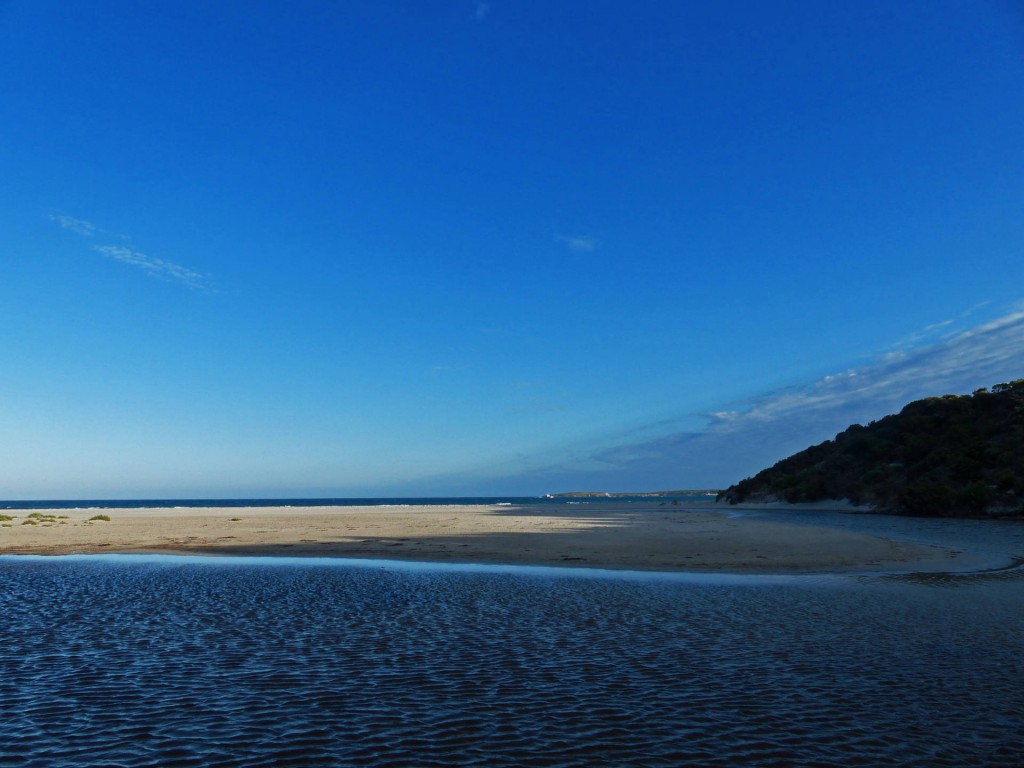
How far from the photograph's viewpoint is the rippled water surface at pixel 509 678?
8.27 metres

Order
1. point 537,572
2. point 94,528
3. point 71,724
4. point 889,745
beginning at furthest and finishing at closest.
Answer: point 94,528 → point 537,572 → point 71,724 → point 889,745

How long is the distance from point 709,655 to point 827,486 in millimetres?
91288

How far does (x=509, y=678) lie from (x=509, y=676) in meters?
0.12

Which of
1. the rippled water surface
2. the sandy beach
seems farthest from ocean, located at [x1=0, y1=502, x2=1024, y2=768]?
the sandy beach

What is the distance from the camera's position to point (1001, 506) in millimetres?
64688

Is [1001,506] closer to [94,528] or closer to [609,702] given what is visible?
[609,702]

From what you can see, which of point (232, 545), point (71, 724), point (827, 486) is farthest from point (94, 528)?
point (827, 486)

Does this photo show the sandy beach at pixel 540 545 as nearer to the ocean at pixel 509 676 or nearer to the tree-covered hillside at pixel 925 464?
the ocean at pixel 509 676

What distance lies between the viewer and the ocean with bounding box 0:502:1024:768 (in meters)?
8.27

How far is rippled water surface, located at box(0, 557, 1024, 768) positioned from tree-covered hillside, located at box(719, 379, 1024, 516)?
5860 centimetres

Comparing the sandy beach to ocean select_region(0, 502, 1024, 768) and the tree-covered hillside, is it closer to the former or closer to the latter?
ocean select_region(0, 502, 1024, 768)

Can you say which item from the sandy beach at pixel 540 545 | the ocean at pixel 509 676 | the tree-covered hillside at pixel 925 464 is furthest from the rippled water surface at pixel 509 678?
the tree-covered hillside at pixel 925 464

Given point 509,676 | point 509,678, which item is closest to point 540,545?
point 509,676

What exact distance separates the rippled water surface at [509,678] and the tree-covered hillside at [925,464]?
192ft
